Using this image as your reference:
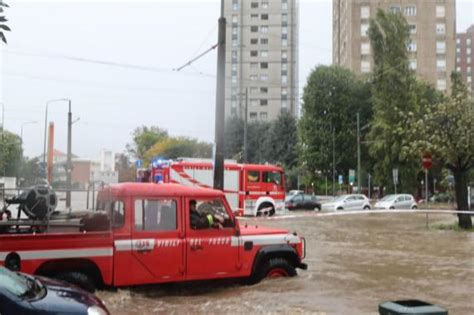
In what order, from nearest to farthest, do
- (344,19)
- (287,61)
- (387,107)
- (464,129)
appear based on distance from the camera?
(464,129) → (387,107) → (344,19) → (287,61)

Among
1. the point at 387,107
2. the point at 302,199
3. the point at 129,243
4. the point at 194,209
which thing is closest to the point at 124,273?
the point at 129,243

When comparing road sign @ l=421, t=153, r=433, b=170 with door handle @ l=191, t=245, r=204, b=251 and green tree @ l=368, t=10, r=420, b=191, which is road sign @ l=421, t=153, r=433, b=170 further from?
green tree @ l=368, t=10, r=420, b=191

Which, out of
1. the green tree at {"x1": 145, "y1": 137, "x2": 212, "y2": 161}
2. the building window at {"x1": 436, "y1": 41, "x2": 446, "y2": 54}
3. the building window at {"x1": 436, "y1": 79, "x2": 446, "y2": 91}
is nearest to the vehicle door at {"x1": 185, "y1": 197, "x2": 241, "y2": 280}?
the green tree at {"x1": 145, "y1": 137, "x2": 212, "y2": 161}

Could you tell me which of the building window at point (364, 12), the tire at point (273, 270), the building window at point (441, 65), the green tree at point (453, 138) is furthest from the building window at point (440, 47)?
the tire at point (273, 270)

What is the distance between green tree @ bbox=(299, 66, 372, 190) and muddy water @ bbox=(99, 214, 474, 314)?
144 ft

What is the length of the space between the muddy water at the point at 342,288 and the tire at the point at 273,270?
0.11 metres

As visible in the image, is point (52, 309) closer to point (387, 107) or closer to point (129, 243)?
point (129, 243)

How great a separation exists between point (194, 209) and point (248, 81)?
100 meters

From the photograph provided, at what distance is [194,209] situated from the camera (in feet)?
30.2

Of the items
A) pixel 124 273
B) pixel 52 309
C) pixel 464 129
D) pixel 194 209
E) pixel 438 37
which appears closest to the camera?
pixel 52 309

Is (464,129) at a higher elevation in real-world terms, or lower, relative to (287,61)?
lower

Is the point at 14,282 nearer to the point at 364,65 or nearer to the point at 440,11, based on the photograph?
the point at 364,65

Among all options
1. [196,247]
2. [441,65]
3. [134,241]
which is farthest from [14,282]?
[441,65]

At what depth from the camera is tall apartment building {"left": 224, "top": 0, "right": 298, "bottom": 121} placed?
11338 cm
